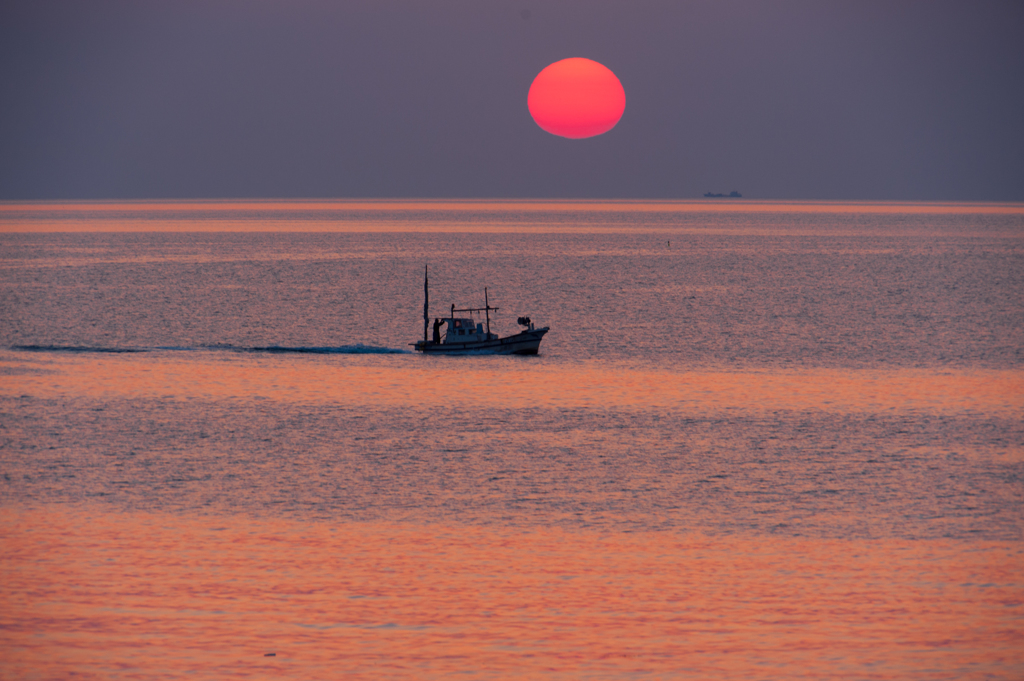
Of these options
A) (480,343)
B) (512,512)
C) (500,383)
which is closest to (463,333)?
(480,343)

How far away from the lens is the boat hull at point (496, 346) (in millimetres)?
78875

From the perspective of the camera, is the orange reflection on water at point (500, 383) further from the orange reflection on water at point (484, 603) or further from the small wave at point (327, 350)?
the orange reflection on water at point (484, 603)

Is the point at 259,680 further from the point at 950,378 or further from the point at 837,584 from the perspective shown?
the point at 950,378

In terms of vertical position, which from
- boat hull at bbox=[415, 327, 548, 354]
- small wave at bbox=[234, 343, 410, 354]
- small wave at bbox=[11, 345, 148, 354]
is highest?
boat hull at bbox=[415, 327, 548, 354]

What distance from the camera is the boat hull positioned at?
7888 centimetres

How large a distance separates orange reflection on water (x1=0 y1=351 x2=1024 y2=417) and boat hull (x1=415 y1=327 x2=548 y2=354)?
192cm

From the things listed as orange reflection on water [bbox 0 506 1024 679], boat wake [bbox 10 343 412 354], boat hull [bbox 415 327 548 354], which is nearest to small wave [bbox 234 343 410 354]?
boat wake [bbox 10 343 412 354]

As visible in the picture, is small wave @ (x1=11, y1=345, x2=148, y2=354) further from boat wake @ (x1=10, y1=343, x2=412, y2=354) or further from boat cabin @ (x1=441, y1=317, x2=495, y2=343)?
boat cabin @ (x1=441, y1=317, x2=495, y2=343)

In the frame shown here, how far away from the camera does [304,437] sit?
4800 cm

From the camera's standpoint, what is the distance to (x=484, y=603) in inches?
1069

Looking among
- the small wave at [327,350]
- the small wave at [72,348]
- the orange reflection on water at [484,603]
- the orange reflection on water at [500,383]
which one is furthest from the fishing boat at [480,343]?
the orange reflection on water at [484,603]

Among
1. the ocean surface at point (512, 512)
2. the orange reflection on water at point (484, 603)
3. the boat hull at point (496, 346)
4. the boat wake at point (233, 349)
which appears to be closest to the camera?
the orange reflection on water at point (484, 603)

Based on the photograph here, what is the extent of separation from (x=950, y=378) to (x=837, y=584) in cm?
4306

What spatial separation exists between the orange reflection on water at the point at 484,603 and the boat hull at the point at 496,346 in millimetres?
44647
